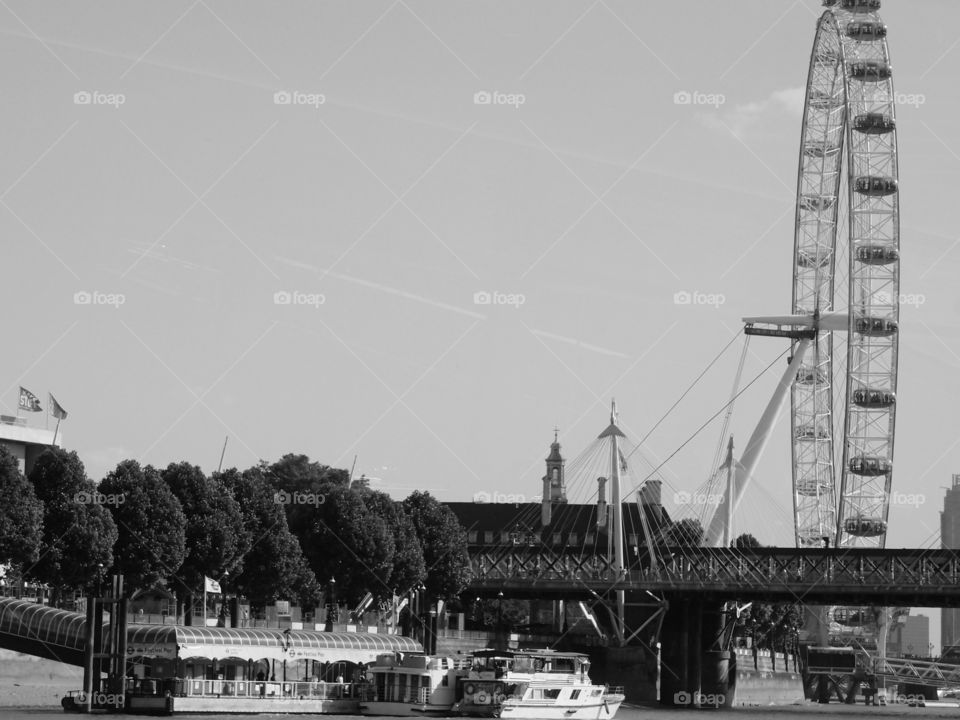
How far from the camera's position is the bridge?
117 meters

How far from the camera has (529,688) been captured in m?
85.5

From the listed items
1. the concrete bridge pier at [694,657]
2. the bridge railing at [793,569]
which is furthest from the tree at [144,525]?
the concrete bridge pier at [694,657]

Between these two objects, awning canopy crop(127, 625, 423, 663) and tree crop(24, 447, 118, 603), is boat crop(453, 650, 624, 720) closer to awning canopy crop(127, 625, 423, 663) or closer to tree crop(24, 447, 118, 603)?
awning canopy crop(127, 625, 423, 663)

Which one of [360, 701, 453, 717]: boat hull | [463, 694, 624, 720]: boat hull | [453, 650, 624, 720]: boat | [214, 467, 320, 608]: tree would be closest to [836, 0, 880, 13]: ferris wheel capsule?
[214, 467, 320, 608]: tree

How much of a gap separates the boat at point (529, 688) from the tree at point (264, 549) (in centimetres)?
1541

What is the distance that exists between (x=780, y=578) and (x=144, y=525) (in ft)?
163

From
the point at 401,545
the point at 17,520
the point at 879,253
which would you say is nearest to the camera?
the point at 17,520

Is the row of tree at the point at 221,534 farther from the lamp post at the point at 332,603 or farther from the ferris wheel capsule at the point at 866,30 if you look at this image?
the ferris wheel capsule at the point at 866,30

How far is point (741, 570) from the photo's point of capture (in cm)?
12425

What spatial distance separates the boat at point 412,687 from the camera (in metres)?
85.5

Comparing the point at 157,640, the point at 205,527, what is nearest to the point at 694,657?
the point at 205,527

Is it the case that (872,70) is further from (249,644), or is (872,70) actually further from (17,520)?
(17,520)

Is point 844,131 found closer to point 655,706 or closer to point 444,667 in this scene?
point 655,706

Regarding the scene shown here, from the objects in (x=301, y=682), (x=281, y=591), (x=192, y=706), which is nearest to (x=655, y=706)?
(x=281, y=591)
